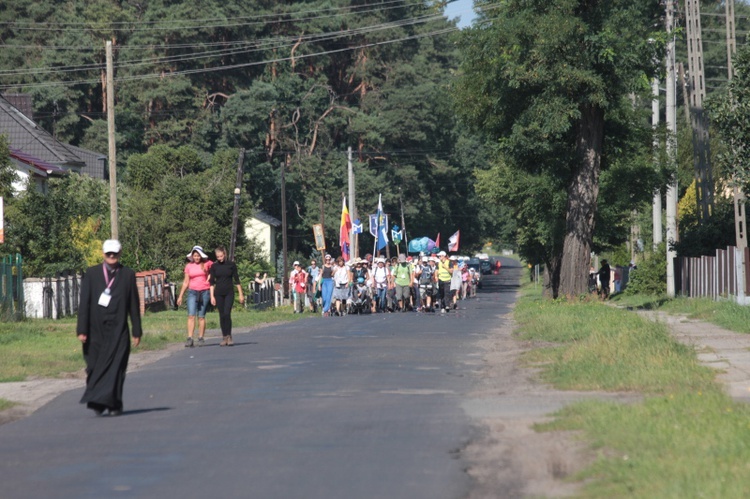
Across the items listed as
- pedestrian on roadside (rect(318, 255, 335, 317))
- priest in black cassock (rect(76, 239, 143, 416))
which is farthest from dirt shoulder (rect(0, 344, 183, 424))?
pedestrian on roadside (rect(318, 255, 335, 317))

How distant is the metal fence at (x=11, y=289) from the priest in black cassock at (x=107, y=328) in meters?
16.7

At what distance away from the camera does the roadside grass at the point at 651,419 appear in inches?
298

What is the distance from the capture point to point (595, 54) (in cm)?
3275

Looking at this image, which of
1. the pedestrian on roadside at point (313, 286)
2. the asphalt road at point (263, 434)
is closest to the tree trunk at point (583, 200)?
the pedestrian on roadside at point (313, 286)

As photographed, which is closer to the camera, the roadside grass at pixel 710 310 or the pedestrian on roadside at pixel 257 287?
the roadside grass at pixel 710 310

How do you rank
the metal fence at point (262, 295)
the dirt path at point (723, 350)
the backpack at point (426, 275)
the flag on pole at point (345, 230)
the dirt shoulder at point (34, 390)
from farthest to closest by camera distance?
the flag on pole at point (345, 230), the metal fence at point (262, 295), the backpack at point (426, 275), the dirt path at point (723, 350), the dirt shoulder at point (34, 390)

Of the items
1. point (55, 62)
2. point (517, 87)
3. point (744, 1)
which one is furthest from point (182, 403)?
point (744, 1)

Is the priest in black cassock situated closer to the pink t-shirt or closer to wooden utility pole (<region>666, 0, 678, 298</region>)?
the pink t-shirt

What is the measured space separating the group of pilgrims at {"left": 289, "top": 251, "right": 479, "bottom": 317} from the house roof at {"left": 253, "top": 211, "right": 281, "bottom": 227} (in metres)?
36.8

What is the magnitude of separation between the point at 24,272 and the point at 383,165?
52.9m

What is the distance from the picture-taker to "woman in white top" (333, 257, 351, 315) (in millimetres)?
36094

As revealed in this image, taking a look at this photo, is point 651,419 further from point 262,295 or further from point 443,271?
point 262,295

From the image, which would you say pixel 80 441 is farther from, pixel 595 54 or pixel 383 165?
pixel 383 165

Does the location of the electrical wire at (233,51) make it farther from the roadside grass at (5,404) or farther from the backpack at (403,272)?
the roadside grass at (5,404)
